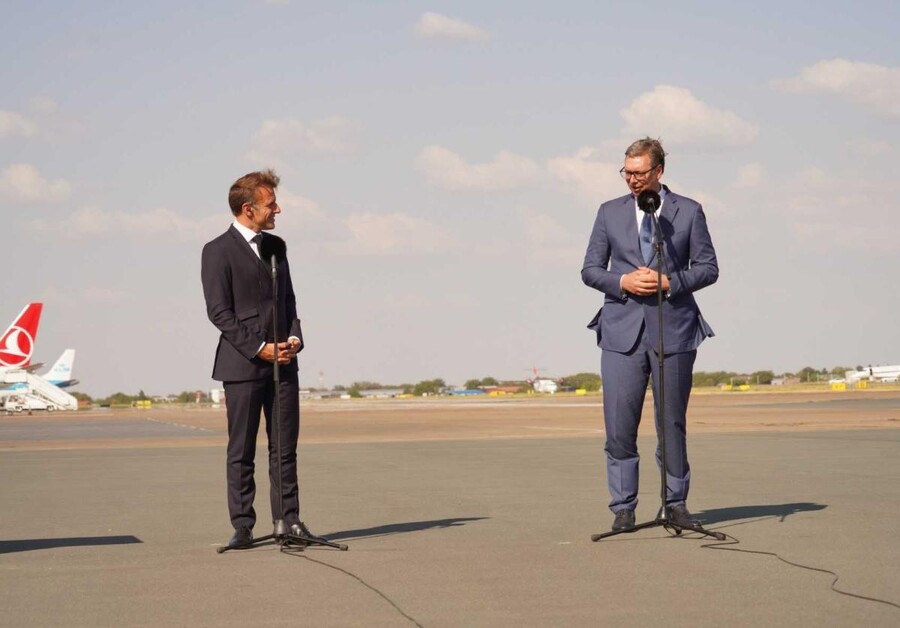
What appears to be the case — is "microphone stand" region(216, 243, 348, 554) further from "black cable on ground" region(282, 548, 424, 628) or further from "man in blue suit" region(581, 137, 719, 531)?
"man in blue suit" region(581, 137, 719, 531)

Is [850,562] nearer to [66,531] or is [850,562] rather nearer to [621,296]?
[621,296]

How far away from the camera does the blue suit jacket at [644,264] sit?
7.39 meters

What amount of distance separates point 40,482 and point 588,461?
6.34 metres

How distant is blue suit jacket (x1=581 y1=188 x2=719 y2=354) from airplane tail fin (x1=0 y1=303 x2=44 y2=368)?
72.0 meters

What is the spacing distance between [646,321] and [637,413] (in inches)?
23.0

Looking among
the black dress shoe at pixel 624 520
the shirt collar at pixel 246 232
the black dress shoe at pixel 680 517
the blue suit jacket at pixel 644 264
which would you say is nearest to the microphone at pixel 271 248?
the shirt collar at pixel 246 232

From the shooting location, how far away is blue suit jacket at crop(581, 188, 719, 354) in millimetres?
7391

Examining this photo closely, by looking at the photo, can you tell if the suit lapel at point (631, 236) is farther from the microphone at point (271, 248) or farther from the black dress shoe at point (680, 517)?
the microphone at point (271, 248)

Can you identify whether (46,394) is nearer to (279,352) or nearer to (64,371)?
(64,371)

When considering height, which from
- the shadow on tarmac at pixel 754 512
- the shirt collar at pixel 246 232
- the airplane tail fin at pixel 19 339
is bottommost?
the shadow on tarmac at pixel 754 512

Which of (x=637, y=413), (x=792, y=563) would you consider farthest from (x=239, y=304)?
(x=792, y=563)

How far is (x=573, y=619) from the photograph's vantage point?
462 cm

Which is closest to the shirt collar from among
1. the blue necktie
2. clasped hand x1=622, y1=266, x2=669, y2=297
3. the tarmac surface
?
the tarmac surface

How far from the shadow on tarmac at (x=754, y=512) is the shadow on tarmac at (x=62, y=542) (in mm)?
3734
